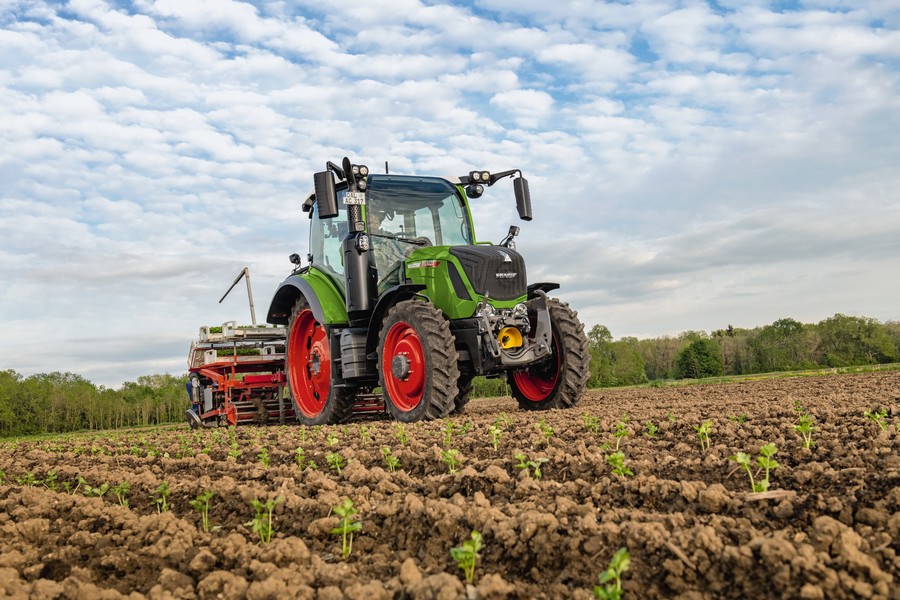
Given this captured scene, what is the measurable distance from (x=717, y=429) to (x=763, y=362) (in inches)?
1039

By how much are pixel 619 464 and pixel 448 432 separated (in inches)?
84.9

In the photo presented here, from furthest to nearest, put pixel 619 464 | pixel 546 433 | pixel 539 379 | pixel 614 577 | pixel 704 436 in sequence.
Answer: pixel 539 379 < pixel 546 433 < pixel 704 436 < pixel 619 464 < pixel 614 577

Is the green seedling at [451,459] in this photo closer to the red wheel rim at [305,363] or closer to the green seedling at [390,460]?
the green seedling at [390,460]

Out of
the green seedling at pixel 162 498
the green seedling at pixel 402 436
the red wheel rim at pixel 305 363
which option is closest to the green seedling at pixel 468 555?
the green seedling at pixel 162 498

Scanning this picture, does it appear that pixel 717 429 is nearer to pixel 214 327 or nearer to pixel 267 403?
pixel 267 403

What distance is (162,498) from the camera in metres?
4.43

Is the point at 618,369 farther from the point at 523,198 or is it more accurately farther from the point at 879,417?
the point at 879,417

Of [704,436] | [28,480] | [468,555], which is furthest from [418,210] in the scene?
[468,555]

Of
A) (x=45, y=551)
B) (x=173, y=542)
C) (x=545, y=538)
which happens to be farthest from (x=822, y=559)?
(x=45, y=551)

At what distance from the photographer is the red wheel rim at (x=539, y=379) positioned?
26.7 ft

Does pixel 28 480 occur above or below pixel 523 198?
below

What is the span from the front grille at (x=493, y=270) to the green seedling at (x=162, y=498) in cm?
381

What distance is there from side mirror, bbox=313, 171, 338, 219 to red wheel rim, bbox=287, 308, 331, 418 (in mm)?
2362

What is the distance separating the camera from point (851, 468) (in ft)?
11.3
